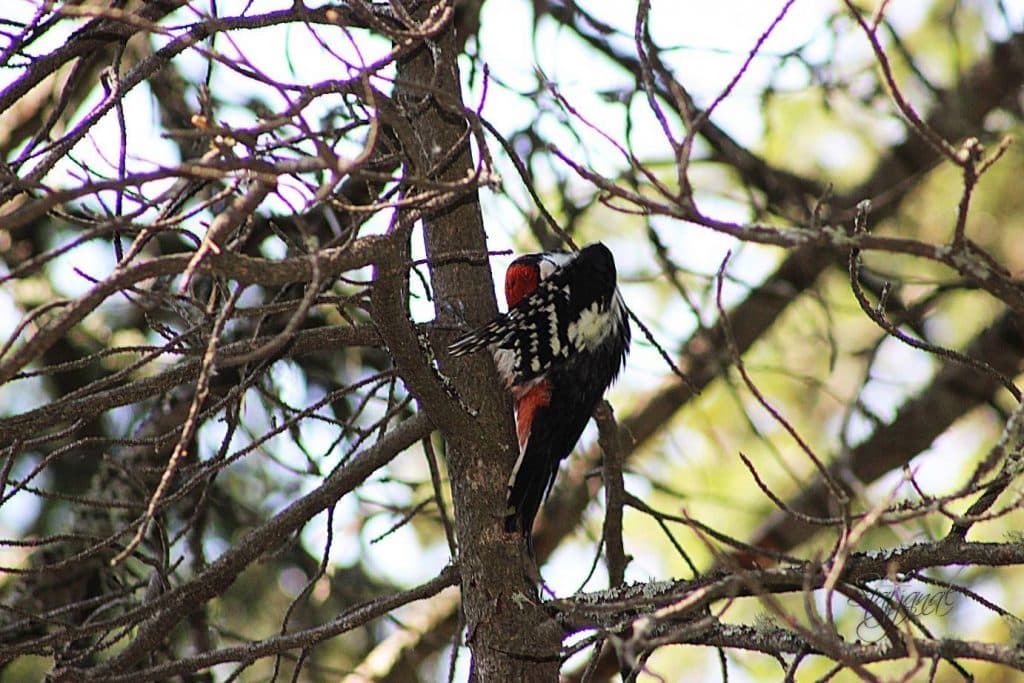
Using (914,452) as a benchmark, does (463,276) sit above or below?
below

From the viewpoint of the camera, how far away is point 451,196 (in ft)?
7.83

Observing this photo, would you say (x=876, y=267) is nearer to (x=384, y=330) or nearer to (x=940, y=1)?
(x=940, y=1)

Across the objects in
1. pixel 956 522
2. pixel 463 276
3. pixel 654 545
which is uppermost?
pixel 654 545

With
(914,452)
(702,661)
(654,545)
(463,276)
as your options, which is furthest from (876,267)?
(463,276)

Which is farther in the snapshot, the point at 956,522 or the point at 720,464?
the point at 720,464

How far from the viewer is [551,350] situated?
4.19 meters

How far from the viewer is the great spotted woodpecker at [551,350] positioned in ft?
11.7

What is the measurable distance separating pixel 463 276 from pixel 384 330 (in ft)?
3.17

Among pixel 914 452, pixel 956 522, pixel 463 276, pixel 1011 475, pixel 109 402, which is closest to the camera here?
pixel 956 522

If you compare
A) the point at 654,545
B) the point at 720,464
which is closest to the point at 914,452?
the point at 720,464

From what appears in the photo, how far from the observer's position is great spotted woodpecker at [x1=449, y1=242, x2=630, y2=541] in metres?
3.56

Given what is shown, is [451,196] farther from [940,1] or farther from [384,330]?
[940,1]

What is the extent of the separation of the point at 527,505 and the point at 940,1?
Answer: 503cm

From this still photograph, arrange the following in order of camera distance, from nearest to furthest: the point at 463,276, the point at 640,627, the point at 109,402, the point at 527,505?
the point at 640,627 < the point at 109,402 < the point at 527,505 < the point at 463,276
